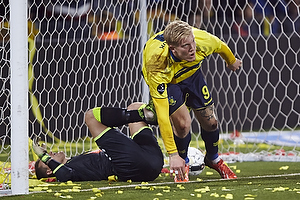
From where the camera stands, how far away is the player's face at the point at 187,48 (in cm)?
279

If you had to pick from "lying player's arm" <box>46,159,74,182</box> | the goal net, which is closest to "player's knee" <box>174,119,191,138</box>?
"lying player's arm" <box>46,159,74,182</box>

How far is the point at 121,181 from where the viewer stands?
334 cm

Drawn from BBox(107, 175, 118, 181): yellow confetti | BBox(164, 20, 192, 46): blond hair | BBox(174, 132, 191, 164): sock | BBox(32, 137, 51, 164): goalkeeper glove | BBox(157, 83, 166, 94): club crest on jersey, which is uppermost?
BBox(164, 20, 192, 46): blond hair

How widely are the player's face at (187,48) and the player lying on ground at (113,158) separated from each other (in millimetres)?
673

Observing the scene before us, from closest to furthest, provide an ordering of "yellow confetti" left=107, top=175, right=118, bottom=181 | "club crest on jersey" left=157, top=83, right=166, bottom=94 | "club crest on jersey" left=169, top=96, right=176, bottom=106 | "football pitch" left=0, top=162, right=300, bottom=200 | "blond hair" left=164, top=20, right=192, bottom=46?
1. "football pitch" left=0, top=162, right=300, bottom=200
2. "blond hair" left=164, top=20, right=192, bottom=46
3. "club crest on jersey" left=157, top=83, right=166, bottom=94
4. "club crest on jersey" left=169, top=96, right=176, bottom=106
5. "yellow confetti" left=107, top=175, right=118, bottom=181

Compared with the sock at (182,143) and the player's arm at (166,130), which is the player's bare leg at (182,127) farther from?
the player's arm at (166,130)

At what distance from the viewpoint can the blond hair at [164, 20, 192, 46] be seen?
9.10 feet

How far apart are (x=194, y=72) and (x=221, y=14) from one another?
137 inches

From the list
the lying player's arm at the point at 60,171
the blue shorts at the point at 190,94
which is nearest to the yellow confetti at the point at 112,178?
the lying player's arm at the point at 60,171

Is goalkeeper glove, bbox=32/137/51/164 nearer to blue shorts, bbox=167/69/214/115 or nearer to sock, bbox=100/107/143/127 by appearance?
sock, bbox=100/107/143/127

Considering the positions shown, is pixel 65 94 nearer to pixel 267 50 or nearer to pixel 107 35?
pixel 107 35

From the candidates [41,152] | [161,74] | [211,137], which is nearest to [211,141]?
[211,137]

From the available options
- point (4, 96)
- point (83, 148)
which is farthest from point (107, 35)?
point (4, 96)

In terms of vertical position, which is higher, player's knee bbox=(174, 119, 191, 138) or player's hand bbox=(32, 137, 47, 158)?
player's knee bbox=(174, 119, 191, 138)
